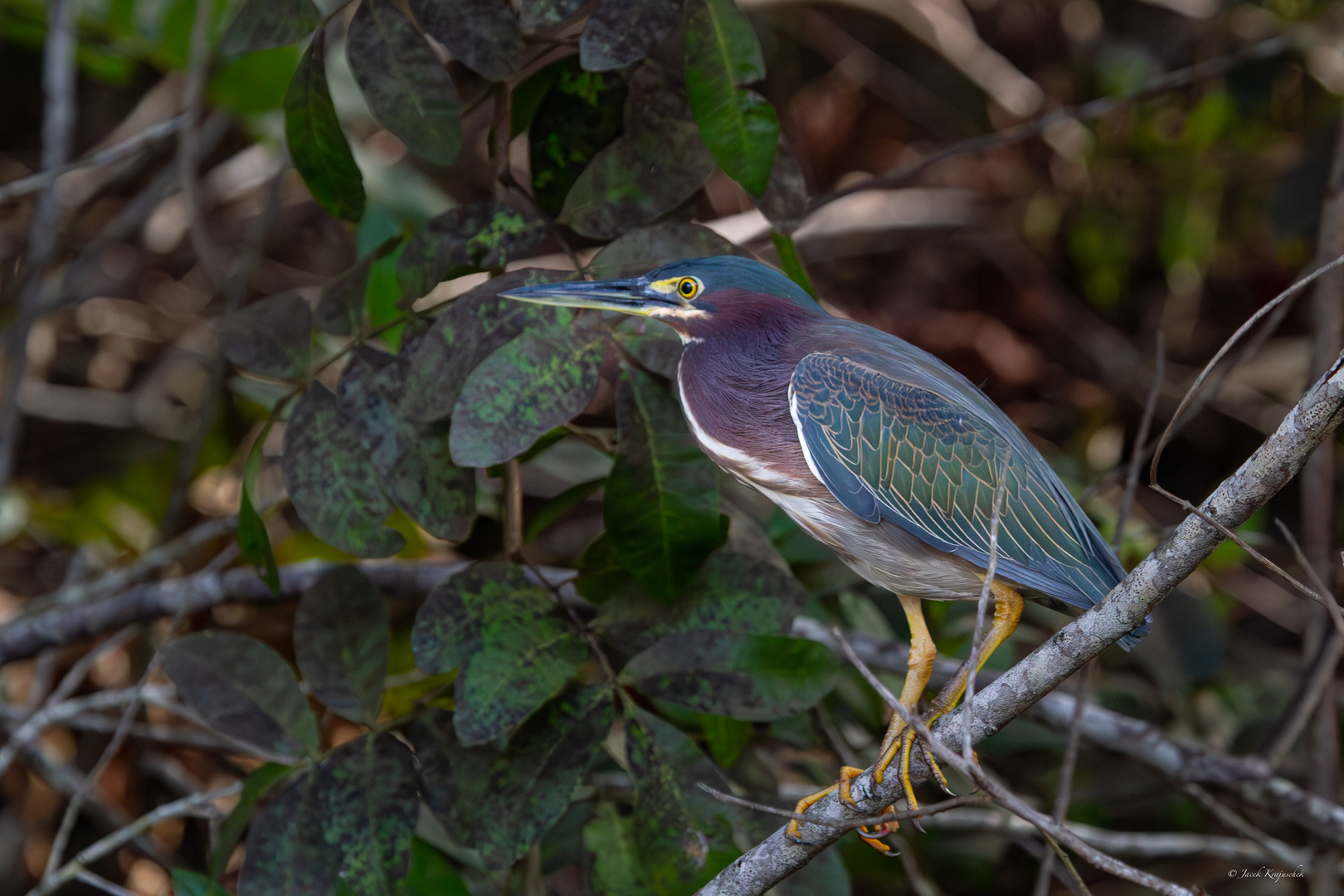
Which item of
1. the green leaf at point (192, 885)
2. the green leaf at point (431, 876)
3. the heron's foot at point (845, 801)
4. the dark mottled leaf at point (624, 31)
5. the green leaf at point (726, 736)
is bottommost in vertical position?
the green leaf at point (431, 876)

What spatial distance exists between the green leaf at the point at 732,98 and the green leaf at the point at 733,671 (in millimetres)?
606

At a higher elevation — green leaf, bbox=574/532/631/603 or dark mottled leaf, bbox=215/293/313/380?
dark mottled leaf, bbox=215/293/313/380

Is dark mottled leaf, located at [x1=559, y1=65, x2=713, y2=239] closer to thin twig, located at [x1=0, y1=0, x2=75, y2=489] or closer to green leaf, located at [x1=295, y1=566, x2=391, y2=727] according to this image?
green leaf, located at [x1=295, y1=566, x2=391, y2=727]

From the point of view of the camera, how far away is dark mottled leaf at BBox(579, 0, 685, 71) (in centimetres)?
126

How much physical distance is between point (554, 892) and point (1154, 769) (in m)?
1.18

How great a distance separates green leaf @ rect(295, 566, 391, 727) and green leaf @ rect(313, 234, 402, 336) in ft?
1.22

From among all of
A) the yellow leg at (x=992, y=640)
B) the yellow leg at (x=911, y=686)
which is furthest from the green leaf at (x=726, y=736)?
the yellow leg at (x=992, y=640)

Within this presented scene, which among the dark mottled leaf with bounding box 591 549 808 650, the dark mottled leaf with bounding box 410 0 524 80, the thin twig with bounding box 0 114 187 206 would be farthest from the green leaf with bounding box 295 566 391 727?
the thin twig with bounding box 0 114 187 206

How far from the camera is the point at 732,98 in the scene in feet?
4.25

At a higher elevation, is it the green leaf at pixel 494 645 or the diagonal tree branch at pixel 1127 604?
the diagonal tree branch at pixel 1127 604

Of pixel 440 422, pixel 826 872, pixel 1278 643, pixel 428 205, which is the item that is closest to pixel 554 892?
pixel 826 872

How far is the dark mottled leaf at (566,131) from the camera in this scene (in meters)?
1.50

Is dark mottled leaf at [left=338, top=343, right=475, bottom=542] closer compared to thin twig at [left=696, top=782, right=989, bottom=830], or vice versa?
thin twig at [left=696, top=782, right=989, bottom=830]

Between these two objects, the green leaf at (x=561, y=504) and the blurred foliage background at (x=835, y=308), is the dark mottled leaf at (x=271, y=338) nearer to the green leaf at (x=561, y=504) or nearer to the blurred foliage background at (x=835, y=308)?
the blurred foliage background at (x=835, y=308)
